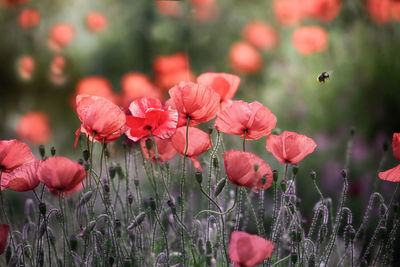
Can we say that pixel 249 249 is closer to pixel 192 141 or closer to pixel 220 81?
pixel 192 141

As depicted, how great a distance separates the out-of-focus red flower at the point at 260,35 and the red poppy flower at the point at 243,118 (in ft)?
6.43

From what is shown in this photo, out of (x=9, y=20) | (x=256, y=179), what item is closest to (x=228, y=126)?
(x=256, y=179)

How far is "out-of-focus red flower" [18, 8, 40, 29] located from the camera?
264 centimetres

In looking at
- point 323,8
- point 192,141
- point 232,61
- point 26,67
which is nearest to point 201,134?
point 192,141

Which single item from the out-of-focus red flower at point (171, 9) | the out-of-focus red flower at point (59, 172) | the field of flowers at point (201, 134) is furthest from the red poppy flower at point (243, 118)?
the out-of-focus red flower at point (171, 9)

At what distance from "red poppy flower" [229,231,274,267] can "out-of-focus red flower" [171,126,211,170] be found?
7.0 inches

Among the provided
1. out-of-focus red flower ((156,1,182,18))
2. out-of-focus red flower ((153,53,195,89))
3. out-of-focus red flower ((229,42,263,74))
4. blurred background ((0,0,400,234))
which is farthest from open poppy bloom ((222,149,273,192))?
out-of-focus red flower ((156,1,182,18))

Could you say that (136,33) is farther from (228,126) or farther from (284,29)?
(228,126)

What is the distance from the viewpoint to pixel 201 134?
767 mm

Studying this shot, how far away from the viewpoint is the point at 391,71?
228 cm

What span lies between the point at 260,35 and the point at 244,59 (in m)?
0.23

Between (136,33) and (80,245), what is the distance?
2.29m

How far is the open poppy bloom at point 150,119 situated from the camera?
2.54ft

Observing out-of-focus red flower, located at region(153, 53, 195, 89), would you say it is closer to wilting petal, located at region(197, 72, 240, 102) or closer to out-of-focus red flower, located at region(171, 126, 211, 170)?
wilting petal, located at region(197, 72, 240, 102)
